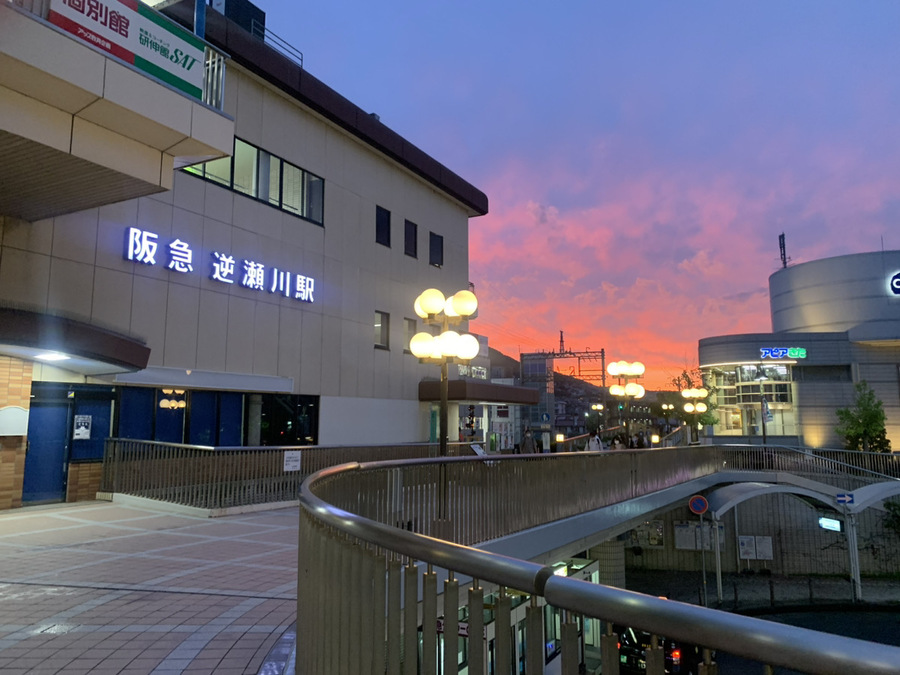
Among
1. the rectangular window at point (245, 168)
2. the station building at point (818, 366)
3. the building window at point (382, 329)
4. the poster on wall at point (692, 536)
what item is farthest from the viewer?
the station building at point (818, 366)

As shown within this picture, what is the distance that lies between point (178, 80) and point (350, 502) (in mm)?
8173

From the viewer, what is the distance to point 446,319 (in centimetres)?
1161

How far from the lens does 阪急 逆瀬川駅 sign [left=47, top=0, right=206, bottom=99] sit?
928 cm

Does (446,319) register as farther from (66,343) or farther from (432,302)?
(66,343)

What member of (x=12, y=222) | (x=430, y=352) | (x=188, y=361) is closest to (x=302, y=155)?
(x=188, y=361)

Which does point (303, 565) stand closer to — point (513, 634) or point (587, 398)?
point (513, 634)

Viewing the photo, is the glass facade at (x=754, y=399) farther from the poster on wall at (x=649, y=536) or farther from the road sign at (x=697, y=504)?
the road sign at (x=697, y=504)

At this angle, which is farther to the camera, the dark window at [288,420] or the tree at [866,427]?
the tree at [866,427]

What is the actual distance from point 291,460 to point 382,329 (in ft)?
33.3

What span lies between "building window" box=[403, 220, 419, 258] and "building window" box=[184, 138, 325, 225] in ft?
18.3

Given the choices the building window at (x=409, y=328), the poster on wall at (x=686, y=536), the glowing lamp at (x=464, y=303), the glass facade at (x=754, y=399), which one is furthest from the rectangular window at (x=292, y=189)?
the glass facade at (x=754, y=399)

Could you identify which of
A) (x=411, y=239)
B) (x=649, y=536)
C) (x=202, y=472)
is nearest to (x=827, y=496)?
(x=649, y=536)

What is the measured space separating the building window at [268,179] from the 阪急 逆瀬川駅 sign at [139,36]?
269 inches

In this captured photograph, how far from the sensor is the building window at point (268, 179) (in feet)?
60.5
